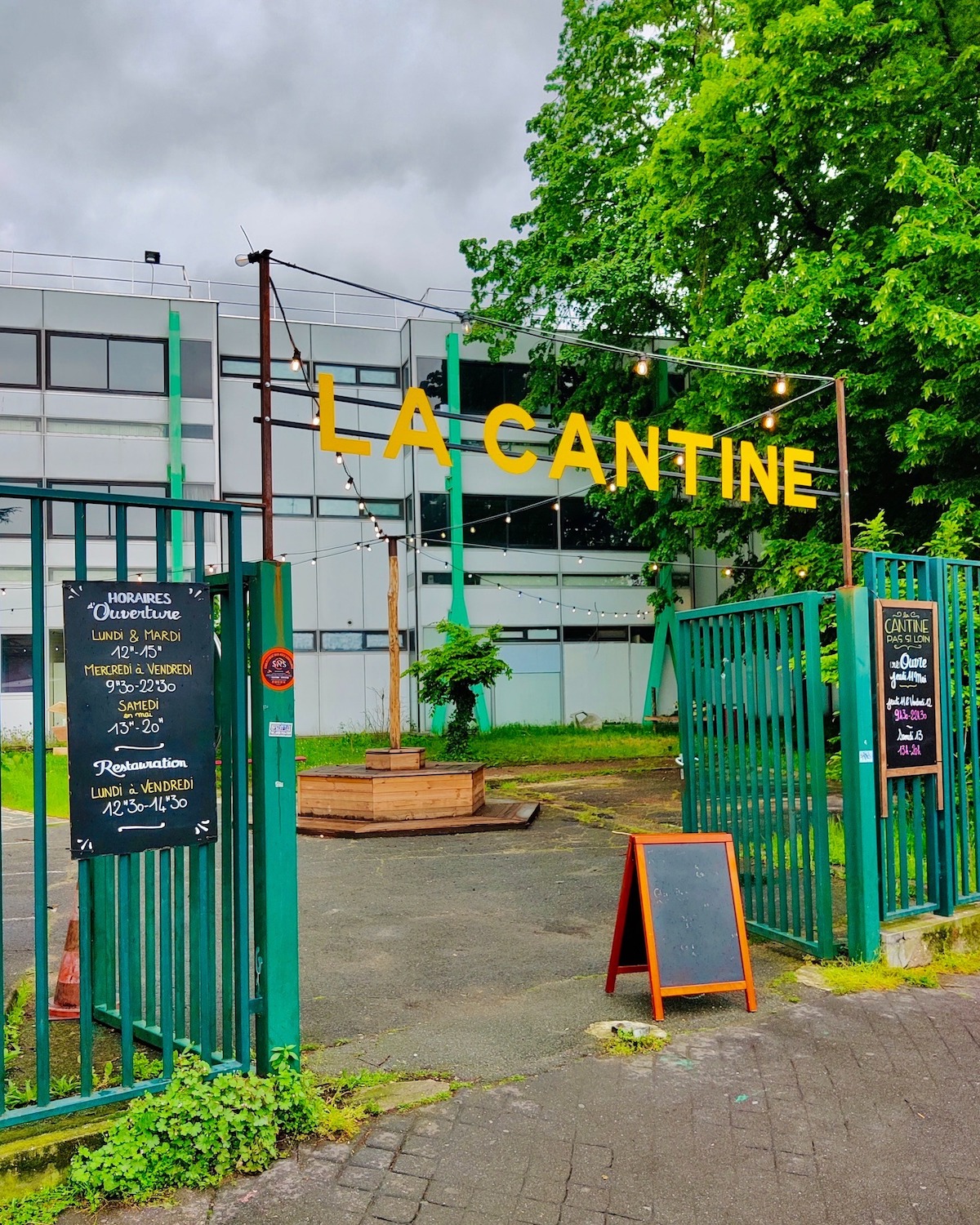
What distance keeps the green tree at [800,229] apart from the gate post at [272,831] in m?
10.3

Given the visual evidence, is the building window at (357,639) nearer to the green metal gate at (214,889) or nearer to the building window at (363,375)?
the building window at (363,375)

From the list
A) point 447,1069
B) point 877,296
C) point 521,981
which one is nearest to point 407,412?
point 521,981

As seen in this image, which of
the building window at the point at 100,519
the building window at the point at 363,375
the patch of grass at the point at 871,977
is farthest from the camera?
the building window at the point at 363,375

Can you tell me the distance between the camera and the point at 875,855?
556cm

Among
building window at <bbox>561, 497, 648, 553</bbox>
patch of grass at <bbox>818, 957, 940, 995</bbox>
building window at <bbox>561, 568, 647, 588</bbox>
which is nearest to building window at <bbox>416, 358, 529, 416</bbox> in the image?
building window at <bbox>561, 497, 648, 553</bbox>

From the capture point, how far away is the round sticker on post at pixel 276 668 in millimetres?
3918

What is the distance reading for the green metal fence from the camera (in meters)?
5.61

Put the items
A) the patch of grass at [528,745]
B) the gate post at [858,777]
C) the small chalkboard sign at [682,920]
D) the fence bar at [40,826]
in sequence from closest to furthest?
the fence bar at [40,826]
the small chalkboard sign at [682,920]
the gate post at [858,777]
the patch of grass at [528,745]

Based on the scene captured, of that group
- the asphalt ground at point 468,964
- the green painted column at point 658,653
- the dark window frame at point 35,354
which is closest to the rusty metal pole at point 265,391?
the asphalt ground at point 468,964

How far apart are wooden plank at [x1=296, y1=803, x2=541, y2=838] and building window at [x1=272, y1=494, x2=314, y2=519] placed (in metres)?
13.5

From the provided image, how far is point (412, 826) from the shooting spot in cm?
1111

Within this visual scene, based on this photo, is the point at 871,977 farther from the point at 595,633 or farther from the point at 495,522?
the point at 595,633

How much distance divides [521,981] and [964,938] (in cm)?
270

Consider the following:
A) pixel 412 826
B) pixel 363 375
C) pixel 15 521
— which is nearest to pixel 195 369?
pixel 363 375
